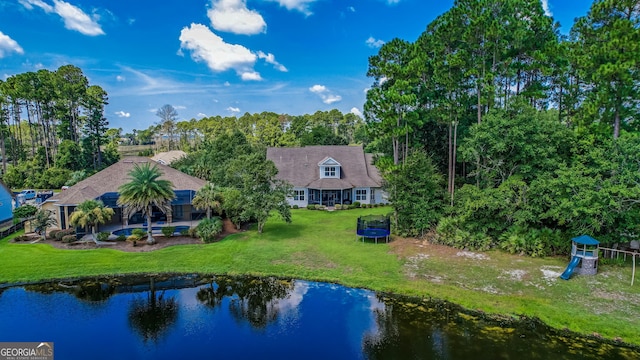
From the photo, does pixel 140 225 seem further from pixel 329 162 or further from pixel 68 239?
pixel 329 162

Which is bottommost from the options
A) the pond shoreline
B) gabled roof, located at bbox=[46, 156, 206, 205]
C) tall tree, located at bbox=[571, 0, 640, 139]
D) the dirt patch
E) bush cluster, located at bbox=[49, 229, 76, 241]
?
the pond shoreline

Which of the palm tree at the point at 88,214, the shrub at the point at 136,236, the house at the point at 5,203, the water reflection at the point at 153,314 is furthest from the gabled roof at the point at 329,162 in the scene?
the house at the point at 5,203

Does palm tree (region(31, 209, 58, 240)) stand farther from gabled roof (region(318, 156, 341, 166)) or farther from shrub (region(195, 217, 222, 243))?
gabled roof (region(318, 156, 341, 166))

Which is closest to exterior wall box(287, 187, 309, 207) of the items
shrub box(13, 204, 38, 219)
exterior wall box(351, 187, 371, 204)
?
exterior wall box(351, 187, 371, 204)

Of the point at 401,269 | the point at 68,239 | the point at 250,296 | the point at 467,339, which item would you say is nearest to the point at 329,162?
the point at 401,269

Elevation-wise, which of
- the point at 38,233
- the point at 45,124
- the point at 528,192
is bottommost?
the point at 38,233

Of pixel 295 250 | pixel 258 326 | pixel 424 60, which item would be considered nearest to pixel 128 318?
pixel 258 326

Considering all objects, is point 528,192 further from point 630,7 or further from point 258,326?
point 258,326
